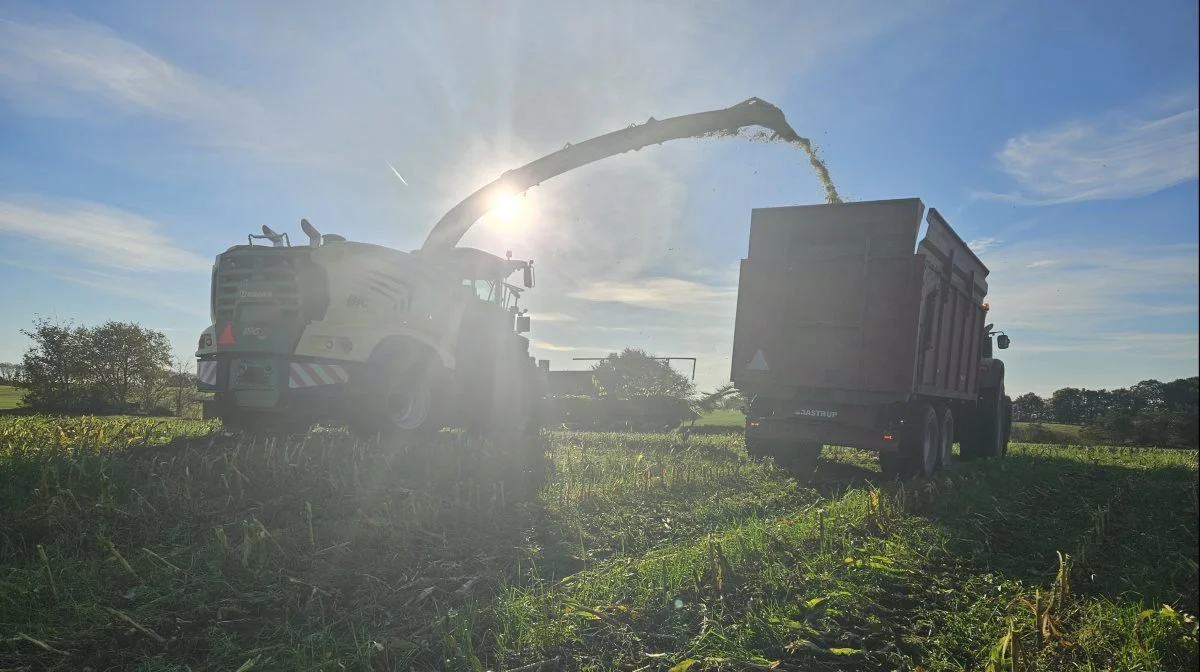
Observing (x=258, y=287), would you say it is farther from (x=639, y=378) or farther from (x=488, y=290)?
(x=639, y=378)

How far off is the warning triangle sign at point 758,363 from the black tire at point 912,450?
72.2 inches

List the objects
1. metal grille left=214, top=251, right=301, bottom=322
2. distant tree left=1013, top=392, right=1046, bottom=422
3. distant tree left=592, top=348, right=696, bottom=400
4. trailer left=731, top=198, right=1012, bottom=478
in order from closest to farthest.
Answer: distant tree left=1013, top=392, right=1046, bottom=422 < trailer left=731, top=198, right=1012, bottom=478 < metal grille left=214, top=251, right=301, bottom=322 < distant tree left=592, top=348, right=696, bottom=400

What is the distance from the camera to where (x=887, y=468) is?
8414 millimetres

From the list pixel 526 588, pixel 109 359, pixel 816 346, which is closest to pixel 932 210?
pixel 816 346

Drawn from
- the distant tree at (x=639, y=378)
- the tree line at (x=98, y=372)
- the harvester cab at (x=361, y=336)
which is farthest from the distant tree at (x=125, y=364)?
the distant tree at (x=639, y=378)

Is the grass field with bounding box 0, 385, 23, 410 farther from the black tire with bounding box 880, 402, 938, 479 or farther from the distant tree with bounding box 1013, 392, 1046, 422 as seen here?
the distant tree with bounding box 1013, 392, 1046, 422

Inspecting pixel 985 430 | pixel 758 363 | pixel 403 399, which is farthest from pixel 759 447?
pixel 985 430

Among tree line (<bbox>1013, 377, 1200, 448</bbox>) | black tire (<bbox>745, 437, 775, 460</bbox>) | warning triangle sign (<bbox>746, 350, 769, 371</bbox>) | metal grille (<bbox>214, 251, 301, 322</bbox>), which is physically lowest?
black tire (<bbox>745, 437, 775, 460</bbox>)

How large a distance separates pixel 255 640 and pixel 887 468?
24.4ft

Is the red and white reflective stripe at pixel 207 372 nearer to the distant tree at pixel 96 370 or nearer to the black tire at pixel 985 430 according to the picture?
the distant tree at pixel 96 370

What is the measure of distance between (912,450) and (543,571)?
19.3 ft

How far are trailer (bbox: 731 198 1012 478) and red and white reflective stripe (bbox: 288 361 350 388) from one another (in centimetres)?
527

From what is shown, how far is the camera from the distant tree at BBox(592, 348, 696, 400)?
19781mm

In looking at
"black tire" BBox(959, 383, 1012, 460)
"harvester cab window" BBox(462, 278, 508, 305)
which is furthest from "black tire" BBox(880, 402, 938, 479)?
"harvester cab window" BBox(462, 278, 508, 305)
